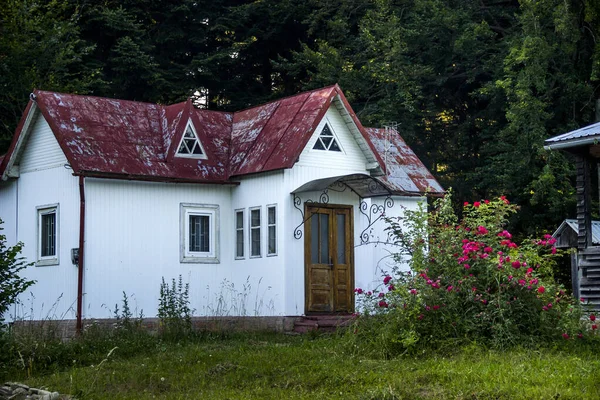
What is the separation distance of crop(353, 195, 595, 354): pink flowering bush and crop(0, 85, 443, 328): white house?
229 inches

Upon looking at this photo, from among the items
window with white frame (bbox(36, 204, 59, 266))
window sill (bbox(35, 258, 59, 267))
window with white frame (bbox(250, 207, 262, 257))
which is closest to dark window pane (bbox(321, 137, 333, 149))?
window with white frame (bbox(250, 207, 262, 257))

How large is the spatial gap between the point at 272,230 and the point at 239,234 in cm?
128

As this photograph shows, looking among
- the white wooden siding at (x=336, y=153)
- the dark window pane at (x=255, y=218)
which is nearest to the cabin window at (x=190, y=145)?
the dark window pane at (x=255, y=218)

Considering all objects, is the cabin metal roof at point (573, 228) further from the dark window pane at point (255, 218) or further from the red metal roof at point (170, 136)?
the dark window pane at point (255, 218)

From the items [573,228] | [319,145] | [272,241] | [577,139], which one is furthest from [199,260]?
[573,228]

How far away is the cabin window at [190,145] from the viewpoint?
22.4 m

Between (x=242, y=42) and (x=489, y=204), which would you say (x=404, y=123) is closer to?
(x=242, y=42)

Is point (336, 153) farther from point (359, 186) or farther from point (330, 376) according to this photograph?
point (330, 376)

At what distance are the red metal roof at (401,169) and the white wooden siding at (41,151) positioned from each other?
8.01 metres

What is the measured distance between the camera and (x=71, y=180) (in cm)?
2084

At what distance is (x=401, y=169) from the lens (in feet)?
82.9

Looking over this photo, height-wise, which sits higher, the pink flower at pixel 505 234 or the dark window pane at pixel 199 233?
the dark window pane at pixel 199 233

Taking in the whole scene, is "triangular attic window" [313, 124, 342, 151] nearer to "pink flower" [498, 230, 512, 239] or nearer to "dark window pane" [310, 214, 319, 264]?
"dark window pane" [310, 214, 319, 264]

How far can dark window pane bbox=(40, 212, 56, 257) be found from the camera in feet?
70.3
